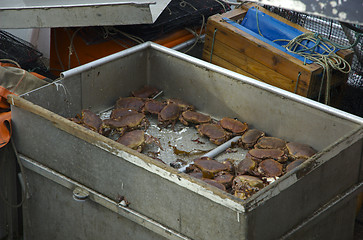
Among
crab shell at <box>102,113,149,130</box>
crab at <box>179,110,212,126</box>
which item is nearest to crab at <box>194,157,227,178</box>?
crab at <box>179,110,212,126</box>

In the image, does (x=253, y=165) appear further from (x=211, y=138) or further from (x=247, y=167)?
(x=211, y=138)

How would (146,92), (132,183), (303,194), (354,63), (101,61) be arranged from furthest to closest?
1. (354,63)
2. (146,92)
3. (101,61)
4. (132,183)
5. (303,194)

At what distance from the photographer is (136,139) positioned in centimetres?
376

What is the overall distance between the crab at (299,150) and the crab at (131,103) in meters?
1.21

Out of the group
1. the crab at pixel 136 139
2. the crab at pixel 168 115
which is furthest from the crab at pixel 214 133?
the crab at pixel 136 139

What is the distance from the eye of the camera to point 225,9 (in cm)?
507

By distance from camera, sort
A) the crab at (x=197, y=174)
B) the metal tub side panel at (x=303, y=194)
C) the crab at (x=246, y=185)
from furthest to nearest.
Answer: the crab at (x=197, y=174), the crab at (x=246, y=185), the metal tub side panel at (x=303, y=194)

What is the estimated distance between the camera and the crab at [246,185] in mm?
3125

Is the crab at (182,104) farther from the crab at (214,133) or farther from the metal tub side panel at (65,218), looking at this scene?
the metal tub side panel at (65,218)

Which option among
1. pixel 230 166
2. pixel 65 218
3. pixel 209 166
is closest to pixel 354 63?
pixel 230 166

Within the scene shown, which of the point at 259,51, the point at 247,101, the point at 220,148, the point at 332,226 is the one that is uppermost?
the point at 259,51

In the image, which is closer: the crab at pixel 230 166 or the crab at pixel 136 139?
the crab at pixel 230 166

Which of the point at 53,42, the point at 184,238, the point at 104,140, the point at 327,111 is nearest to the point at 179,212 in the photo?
the point at 184,238

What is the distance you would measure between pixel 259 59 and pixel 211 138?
782 mm
